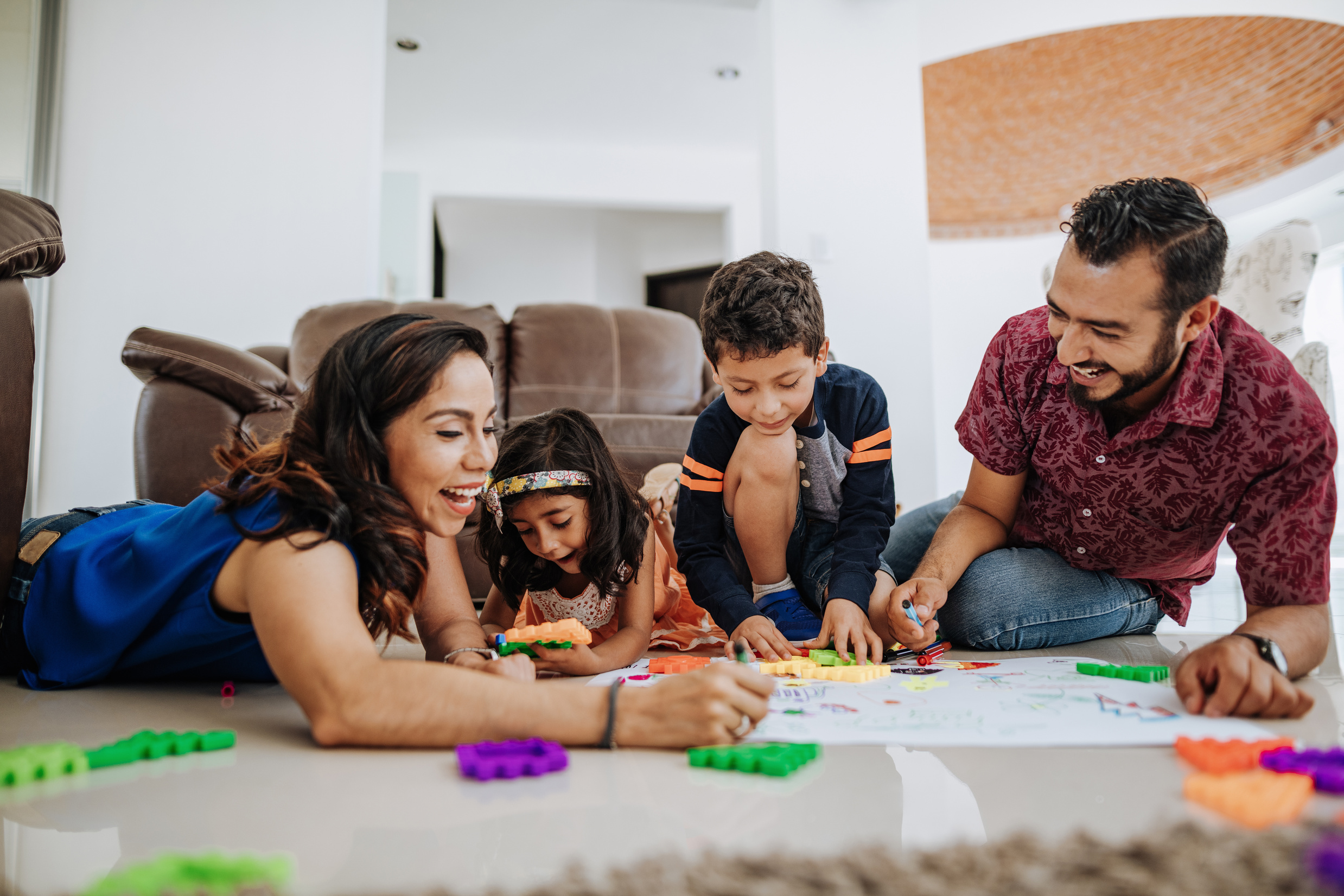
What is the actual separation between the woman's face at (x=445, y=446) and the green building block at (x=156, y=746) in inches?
13.8

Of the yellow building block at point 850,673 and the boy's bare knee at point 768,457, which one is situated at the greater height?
the boy's bare knee at point 768,457

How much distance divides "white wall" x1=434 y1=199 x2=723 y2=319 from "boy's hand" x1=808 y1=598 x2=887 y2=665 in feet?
19.8

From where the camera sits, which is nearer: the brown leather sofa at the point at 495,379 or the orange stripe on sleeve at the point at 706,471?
the orange stripe on sleeve at the point at 706,471

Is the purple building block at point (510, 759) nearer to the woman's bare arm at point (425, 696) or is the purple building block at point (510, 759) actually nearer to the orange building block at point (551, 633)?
the woman's bare arm at point (425, 696)

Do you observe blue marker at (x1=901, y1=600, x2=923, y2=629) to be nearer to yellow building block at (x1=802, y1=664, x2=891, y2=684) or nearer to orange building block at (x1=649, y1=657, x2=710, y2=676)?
yellow building block at (x1=802, y1=664, x2=891, y2=684)

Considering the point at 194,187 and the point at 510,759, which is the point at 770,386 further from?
the point at 194,187

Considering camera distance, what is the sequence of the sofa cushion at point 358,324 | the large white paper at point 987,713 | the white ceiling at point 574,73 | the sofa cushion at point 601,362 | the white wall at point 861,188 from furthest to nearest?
the white ceiling at point 574,73 < the white wall at point 861,188 < the sofa cushion at point 601,362 < the sofa cushion at point 358,324 < the large white paper at point 987,713

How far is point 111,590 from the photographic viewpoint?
1.15 m

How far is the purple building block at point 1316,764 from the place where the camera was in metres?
0.72

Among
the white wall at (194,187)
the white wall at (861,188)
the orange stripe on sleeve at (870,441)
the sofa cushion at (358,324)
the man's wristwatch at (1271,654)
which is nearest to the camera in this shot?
the man's wristwatch at (1271,654)

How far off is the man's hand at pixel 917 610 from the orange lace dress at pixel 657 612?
38cm

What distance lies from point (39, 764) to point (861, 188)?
361 cm

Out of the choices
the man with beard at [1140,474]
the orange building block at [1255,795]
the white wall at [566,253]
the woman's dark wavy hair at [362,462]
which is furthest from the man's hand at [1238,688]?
the white wall at [566,253]

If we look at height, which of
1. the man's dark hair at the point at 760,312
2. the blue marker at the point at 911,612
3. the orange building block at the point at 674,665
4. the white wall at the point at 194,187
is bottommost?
the orange building block at the point at 674,665
